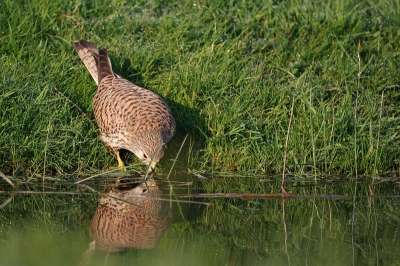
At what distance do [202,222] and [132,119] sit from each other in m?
1.76

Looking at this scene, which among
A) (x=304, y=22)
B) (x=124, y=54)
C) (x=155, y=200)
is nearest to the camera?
(x=155, y=200)

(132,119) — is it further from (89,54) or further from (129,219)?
(129,219)

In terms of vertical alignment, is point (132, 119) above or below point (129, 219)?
below

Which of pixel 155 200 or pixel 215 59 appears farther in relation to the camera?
pixel 215 59

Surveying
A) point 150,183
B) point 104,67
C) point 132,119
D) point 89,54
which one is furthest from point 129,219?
point 89,54

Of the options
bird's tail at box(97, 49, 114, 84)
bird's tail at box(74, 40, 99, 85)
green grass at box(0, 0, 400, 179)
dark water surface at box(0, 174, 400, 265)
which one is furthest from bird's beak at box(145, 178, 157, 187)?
bird's tail at box(74, 40, 99, 85)

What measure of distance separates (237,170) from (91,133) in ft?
4.84

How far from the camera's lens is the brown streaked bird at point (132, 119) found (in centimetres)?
688

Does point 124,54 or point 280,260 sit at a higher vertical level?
point 280,260

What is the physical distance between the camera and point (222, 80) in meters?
7.93

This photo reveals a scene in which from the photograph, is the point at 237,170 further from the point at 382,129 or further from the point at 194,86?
the point at 382,129

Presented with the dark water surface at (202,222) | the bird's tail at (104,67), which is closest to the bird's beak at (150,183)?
the dark water surface at (202,222)

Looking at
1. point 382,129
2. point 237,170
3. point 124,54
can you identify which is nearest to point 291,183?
point 237,170

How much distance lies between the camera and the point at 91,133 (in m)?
7.38
